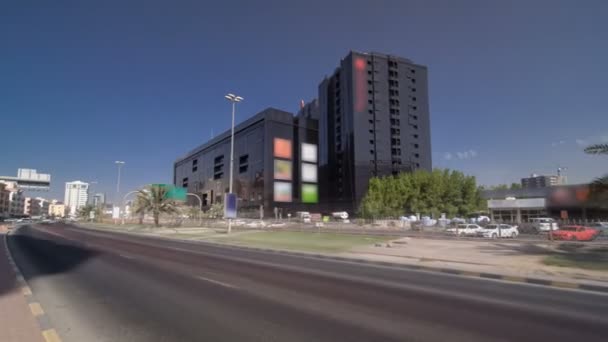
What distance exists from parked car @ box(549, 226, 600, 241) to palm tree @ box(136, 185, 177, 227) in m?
49.2

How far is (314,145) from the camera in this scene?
114312 millimetres

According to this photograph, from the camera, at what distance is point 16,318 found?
627cm

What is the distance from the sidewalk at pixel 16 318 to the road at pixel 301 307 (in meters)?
0.37

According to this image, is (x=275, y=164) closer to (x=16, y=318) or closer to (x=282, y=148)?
(x=282, y=148)

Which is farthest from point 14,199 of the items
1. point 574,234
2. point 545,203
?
point 574,234

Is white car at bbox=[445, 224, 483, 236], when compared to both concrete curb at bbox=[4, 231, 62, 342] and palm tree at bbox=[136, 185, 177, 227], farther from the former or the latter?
palm tree at bbox=[136, 185, 177, 227]

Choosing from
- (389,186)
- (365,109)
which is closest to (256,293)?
(389,186)

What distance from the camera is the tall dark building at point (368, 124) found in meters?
93.6

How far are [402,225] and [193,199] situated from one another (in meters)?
124

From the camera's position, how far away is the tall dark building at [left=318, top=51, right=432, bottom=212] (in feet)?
307

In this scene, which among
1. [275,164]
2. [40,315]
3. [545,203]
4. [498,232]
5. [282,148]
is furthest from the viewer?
[282,148]

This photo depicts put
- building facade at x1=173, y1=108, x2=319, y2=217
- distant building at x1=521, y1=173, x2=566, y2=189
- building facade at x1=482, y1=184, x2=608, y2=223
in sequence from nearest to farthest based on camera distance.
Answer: building facade at x1=482, y1=184, x2=608, y2=223, building facade at x1=173, y1=108, x2=319, y2=217, distant building at x1=521, y1=173, x2=566, y2=189

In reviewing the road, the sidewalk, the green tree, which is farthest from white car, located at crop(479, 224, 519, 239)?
the sidewalk

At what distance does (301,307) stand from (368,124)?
298ft
